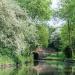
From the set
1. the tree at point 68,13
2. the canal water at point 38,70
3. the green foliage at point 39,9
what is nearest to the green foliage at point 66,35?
the tree at point 68,13

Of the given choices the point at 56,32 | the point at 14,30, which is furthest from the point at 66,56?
the point at 14,30

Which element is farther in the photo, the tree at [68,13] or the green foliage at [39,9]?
the tree at [68,13]

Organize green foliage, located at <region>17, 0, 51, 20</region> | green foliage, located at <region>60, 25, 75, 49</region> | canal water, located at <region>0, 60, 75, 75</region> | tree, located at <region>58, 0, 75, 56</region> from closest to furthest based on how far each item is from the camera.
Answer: canal water, located at <region>0, 60, 75, 75</region>, green foliage, located at <region>17, 0, 51, 20</region>, tree, located at <region>58, 0, 75, 56</region>, green foliage, located at <region>60, 25, 75, 49</region>

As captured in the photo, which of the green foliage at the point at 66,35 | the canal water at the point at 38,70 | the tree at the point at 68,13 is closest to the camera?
the canal water at the point at 38,70

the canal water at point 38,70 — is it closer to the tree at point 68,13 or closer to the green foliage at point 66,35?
the tree at point 68,13

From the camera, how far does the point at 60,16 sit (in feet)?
232

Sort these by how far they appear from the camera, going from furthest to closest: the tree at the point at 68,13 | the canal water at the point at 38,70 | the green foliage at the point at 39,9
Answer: the tree at the point at 68,13 → the green foliage at the point at 39,9 → the canal water at the point at 38,70

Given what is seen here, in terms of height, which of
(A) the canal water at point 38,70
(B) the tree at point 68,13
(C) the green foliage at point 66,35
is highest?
(B) the tree at point 68,13

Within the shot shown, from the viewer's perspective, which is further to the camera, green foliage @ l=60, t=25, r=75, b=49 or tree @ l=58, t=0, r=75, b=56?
green foliage @ l=60, t=25, r=75, b=49

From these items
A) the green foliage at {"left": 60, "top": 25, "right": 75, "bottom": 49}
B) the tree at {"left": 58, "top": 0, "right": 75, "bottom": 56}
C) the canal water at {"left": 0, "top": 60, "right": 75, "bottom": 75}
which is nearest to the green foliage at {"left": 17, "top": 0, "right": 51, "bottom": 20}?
the tree at {"left": 58, "top": 0, "right": 75, "bottom": 56}

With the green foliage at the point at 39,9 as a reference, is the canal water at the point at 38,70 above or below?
below

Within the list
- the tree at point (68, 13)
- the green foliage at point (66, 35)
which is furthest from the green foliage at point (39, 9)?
the green foliage at point (66, 35)

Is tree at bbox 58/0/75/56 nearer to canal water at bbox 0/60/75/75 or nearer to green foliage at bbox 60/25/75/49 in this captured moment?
green foliage at bbox 60/25/75/49

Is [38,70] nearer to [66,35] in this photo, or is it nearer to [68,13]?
[68,13]
